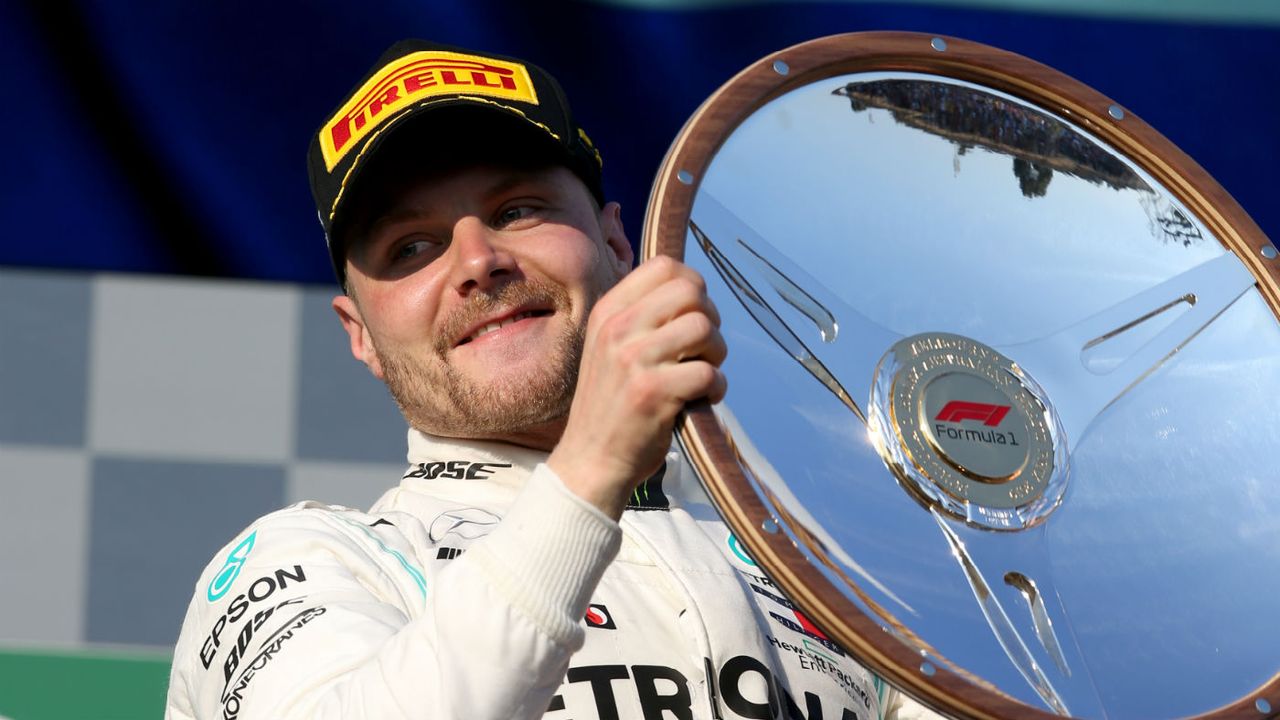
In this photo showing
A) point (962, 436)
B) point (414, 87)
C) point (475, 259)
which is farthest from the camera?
point (414, 87)

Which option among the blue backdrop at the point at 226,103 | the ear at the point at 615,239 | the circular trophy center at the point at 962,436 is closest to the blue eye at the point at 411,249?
the ear at the point at 615,239

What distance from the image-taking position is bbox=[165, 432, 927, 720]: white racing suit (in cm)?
103

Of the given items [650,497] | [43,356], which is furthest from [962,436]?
[43,356]

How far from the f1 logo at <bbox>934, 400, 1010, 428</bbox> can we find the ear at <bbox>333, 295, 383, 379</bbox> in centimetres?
77

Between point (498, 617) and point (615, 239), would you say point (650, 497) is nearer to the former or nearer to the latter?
point (615, 239)

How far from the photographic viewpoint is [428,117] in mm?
1599

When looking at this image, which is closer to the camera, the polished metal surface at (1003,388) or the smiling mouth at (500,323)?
the polished metal surface at (1003,388)

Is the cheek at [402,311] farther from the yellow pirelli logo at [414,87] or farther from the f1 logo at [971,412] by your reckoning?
the f1 logo at [971,412]

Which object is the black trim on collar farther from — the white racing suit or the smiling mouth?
the smiling mouth

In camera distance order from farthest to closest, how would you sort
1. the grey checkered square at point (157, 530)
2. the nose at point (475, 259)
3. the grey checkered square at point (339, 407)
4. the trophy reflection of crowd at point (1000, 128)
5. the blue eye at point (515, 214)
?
the grey checkered square at point (339, 407) → the grey checkered square at point (157, 530) → the blue eye at point (515, 214) → the nose at point (475, 259) → the trophy reflection of crowd at point (1000, 128)

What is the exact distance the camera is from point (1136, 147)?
140 centimetres

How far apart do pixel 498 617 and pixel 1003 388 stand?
0.44 m

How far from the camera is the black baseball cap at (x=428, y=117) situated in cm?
160

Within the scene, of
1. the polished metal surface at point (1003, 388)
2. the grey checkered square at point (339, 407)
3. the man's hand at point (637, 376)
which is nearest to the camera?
the man's hand at point (637, 376)
